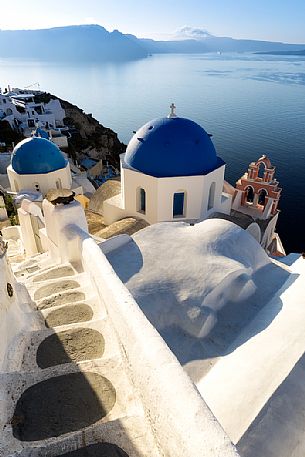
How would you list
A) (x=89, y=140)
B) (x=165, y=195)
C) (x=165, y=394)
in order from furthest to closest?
1. (x=89, y=140)
2. (x=165, y=195)
3. (x=165, y=394)

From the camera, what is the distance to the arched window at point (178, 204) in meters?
14.9

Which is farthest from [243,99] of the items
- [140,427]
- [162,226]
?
[140,427]

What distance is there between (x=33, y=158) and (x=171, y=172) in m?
10.3

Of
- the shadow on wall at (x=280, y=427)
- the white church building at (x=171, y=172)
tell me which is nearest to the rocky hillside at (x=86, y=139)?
the white church building at (x=171, y=172)

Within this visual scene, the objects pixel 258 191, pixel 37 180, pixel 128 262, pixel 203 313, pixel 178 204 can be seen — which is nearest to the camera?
pixel 203 313

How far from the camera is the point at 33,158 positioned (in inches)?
783

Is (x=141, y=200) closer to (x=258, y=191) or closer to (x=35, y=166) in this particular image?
(x=258, y=191)

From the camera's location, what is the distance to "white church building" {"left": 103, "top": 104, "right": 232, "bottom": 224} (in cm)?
1401

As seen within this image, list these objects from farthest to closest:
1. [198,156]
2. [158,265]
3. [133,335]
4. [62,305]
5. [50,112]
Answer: [50,112] < [198,156] < [158,265] < [62,305] < [133,335]

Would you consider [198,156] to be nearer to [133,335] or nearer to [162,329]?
[162,329]

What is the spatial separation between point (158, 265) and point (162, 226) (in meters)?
2.18

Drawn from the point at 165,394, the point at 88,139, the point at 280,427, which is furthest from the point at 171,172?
the point at 88,139

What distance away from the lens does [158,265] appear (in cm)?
766

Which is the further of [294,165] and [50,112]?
[50,112]
